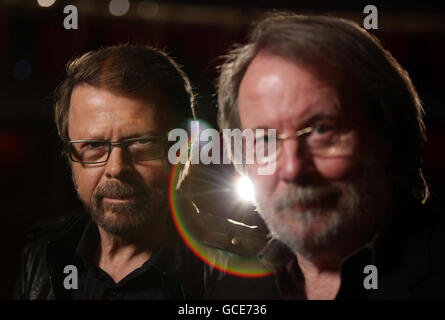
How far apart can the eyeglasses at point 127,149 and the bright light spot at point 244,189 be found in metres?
0.26

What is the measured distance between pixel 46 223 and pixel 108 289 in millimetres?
342

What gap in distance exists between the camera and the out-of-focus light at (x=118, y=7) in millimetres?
2043

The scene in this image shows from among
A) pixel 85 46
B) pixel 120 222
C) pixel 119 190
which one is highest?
pixel 85 46

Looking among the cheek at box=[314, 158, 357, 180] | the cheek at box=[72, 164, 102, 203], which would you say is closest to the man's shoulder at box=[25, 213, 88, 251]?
the cheek at box=[72, 164, 102, 203]

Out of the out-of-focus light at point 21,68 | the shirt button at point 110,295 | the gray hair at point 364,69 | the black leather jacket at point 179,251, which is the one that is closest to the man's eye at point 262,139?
the gray hair at point 364,69

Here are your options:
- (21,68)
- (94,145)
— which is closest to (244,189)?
(94,145)

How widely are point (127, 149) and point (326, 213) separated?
1.91ft

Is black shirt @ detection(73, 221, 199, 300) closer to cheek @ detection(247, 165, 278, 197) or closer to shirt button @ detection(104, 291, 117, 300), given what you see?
shirt button @ detection(104, 291, 117, 300)

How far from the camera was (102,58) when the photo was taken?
1331 millimetres

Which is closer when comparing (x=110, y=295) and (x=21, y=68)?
(x=110, y=295)

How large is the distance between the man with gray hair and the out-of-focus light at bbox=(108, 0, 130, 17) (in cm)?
111

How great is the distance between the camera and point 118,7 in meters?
2.13

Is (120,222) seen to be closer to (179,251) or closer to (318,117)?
(179,251)

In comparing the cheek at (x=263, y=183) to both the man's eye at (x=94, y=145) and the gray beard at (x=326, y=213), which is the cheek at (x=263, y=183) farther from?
the man's eye at (x=94, y=145)
